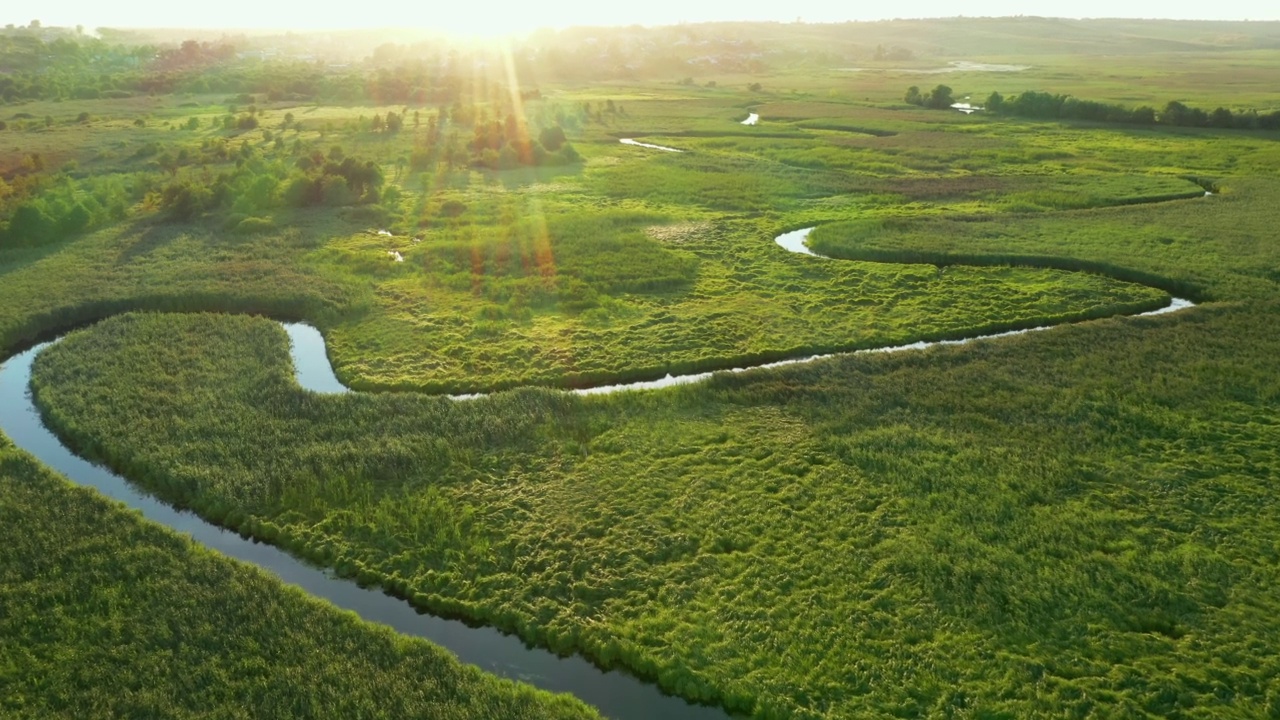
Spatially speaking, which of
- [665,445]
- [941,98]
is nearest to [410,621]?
[665,445]

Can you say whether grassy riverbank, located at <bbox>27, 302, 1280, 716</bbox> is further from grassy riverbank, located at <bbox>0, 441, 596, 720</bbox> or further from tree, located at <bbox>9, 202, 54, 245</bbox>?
tree, located at <bbox>9, 202, 54, 245</bbox>

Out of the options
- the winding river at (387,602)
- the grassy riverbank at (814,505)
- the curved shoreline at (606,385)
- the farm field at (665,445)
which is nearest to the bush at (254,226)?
the farm field at (665,445)

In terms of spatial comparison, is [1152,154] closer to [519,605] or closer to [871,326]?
[871,326]

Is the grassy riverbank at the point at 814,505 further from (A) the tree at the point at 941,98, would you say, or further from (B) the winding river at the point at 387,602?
(A) the tree at the point at 941,98

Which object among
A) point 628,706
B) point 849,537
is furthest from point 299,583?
point 849,537

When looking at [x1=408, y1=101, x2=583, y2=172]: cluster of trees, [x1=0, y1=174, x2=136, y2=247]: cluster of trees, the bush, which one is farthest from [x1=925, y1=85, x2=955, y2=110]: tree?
[x1=0, y1=174, x2=136, y2=247]: cluster of trees

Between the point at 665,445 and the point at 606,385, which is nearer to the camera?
the point at 665,445

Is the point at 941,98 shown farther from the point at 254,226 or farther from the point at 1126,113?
the point at 254,226

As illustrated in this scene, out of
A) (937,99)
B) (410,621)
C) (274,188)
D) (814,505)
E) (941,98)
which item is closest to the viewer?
(410,621)
